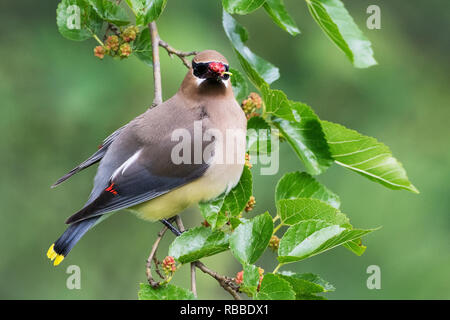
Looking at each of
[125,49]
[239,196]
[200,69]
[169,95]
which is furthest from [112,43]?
[169,95]

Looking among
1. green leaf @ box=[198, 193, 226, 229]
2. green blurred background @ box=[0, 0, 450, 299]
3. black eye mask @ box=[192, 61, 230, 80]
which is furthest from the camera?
green blurred background @ box=[0, 0, 450, 299]

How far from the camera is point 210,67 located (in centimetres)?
292

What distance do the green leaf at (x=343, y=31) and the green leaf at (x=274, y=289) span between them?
862 millimetres

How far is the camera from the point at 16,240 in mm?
5641

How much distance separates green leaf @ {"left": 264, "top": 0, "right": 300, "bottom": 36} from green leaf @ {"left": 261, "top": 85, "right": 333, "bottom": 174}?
10.4 inches

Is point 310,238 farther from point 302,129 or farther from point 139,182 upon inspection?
A: point 139,182

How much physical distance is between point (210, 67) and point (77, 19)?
0.66 meters

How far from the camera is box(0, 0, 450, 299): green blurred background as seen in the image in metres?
5.31

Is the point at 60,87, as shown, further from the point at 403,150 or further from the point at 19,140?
the point at 403,150

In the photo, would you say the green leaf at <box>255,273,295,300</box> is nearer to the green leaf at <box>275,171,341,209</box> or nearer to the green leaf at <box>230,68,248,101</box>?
the green leaf at <box>275,171,341,209</box>

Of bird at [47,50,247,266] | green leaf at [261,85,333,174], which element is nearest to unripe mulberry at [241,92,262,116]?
bird at [47,50,247,266]

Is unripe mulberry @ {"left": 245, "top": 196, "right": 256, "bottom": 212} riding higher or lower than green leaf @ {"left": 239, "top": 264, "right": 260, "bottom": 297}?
higher

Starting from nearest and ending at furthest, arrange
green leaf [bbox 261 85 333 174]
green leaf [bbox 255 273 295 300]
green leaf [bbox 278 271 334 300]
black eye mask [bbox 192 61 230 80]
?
green leaf [bbox 255 273 295 300] < green leaf [bbox 278 271 334 300] < green leaf [bbox 261 85 333 174] < black eye mask [bbox 192 61 230 80]

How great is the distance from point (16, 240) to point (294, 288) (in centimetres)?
380
